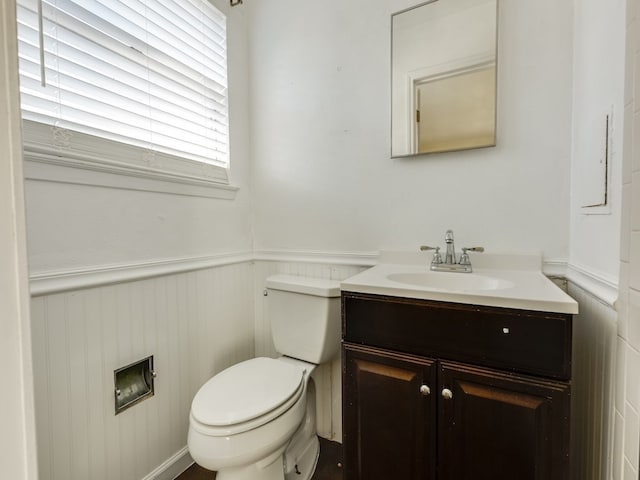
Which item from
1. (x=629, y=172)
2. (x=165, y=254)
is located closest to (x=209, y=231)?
(x=165, y=254)

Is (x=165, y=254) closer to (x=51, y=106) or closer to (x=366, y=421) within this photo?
(x=51, y=106)

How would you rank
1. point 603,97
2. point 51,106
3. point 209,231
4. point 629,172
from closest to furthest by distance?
point 629,172 < point 603,97 < point 51,106 < point 209,231

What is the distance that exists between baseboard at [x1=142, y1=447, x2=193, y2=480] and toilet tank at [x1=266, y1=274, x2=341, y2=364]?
2.01ft

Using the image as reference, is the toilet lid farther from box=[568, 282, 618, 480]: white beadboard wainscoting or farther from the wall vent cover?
box=[568, 282, 618, 480]: white beadboard wainscoting

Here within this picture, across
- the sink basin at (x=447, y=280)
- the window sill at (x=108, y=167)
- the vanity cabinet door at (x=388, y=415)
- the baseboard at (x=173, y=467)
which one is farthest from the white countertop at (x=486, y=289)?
the baseboard at (x=173, y=467)

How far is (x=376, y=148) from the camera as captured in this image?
1433 mm

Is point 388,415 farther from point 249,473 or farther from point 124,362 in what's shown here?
point 124,362

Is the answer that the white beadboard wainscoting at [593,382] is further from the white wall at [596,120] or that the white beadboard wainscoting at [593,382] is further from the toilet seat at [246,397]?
the toilet seat at [246,397]

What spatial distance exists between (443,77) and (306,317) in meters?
1.18

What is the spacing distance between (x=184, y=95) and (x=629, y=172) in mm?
1554

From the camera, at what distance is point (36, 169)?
0.91m

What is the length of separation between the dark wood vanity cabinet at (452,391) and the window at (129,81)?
39.8 inches

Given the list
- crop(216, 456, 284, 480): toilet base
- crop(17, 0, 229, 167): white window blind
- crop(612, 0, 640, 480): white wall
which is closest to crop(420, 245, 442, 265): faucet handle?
crop(612, 0, 640, 480): white wall

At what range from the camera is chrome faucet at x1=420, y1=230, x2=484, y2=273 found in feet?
3.89
